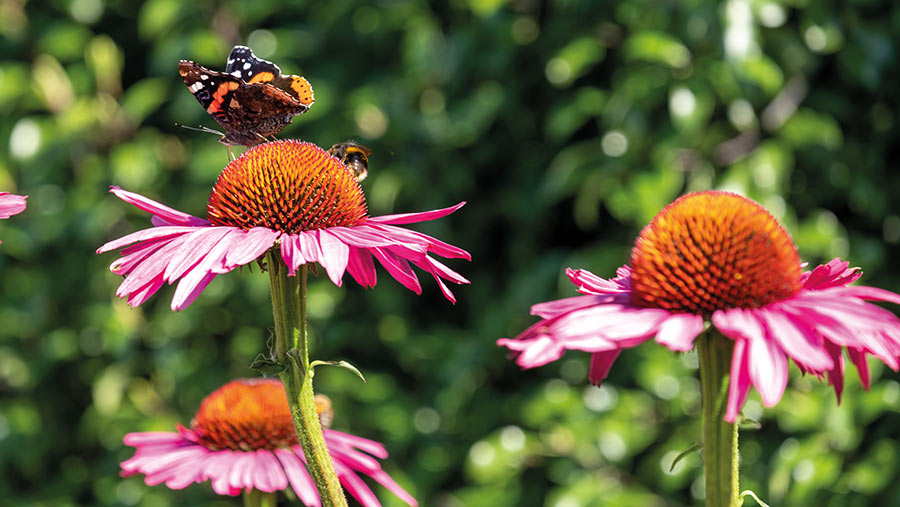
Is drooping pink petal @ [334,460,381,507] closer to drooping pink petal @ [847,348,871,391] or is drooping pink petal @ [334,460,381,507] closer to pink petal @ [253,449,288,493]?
pink petal @ [253,449,288,493]

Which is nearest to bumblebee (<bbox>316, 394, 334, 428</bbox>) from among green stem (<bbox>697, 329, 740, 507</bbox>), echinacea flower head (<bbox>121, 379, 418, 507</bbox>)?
echinacea flower head (<bbox>121, 379, 418, 507</bbox>)

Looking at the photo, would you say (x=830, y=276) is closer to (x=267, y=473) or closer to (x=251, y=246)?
(x=251, y=246)

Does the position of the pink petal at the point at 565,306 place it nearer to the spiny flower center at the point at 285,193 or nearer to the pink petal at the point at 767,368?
the pink petal at the point at 767,368

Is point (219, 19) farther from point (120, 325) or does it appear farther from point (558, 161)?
point (558, 161)

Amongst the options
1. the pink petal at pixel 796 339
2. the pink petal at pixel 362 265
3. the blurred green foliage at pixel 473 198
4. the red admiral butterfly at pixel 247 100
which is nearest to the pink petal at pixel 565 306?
the pink petal at pixel 796 339

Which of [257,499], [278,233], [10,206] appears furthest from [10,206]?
[257,499]

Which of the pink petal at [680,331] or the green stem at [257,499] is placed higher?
the pink petal at [680,331]
